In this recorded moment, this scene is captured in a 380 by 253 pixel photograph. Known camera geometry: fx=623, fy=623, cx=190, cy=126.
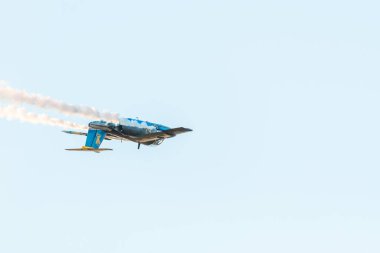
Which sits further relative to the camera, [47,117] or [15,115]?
[47,117]

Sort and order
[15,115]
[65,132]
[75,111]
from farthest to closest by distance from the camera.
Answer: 1. [65,132]
2. [75,111]
3. [15,115]

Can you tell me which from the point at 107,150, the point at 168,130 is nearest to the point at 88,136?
the point at 107,150

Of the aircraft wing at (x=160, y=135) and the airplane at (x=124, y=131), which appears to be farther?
the airplane at (x=124, y=131)

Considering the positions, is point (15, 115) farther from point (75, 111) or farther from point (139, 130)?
point (139, 130)

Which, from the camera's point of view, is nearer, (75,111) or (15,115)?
(15,115)

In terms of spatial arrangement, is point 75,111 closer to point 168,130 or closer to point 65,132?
point 65,132

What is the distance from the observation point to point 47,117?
7244 centimetres

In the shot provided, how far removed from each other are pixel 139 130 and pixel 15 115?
15.2 m

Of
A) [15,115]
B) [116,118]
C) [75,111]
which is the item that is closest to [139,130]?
[116,118]

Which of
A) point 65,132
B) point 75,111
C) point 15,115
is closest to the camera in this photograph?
point 15,115

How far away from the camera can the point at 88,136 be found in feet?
245

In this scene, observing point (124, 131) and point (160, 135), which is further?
point (160, 135)

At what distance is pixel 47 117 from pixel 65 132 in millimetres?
5367

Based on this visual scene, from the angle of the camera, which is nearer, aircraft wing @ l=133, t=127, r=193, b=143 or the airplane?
aircraft wing @ l=133, t=127, r=193, b=143
